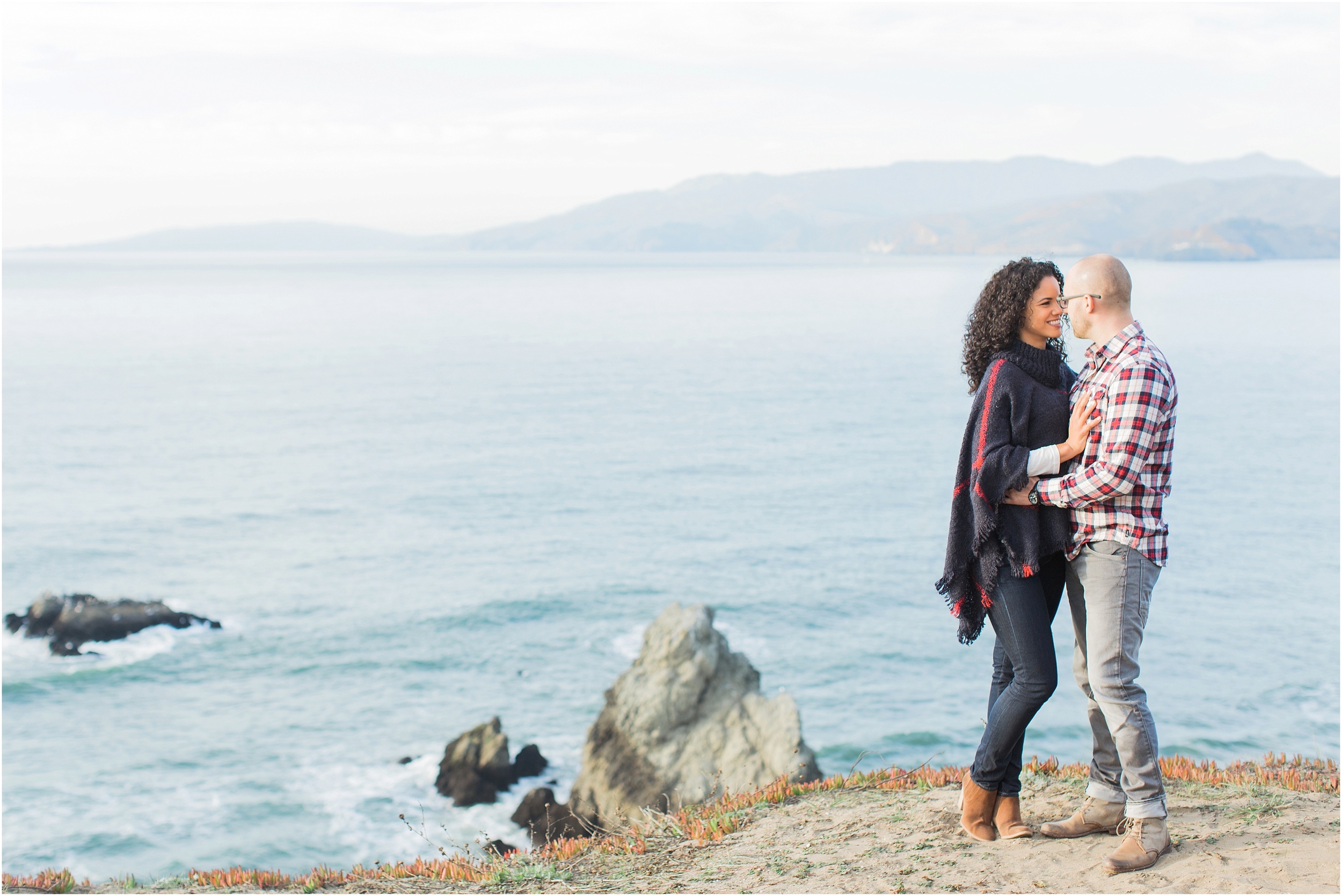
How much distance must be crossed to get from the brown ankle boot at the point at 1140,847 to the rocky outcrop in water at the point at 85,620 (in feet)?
94.3

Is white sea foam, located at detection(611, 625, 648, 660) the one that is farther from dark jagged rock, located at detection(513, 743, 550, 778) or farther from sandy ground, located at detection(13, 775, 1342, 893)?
sandy ground, located at detection(13, 775, 1342, 893)

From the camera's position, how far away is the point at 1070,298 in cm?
506

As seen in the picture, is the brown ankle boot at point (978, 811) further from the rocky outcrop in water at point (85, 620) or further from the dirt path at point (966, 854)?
the rocky outcrop in water at point (85, 620)

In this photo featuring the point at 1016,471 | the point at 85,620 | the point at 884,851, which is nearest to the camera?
the point at 1016,471

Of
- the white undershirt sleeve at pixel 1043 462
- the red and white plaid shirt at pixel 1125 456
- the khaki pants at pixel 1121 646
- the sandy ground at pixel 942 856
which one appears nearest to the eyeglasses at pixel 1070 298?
the red and white plaid shirt at pixel 1125 456

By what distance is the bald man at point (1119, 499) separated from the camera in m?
4.75

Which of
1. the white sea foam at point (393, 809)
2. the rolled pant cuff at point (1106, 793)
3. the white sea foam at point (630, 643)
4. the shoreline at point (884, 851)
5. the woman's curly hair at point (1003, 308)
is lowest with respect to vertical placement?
the white sea foam at point (393, 809)

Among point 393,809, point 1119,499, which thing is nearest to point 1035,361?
point 1119,499

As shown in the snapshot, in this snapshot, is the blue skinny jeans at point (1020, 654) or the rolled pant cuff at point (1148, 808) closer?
the blue skinny jeans at point (1020, 654)

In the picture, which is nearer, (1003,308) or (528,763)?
(1003,308)

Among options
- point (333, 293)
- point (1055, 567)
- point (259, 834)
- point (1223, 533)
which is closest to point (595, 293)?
point (333, 293)

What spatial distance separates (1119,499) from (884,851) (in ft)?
9.06

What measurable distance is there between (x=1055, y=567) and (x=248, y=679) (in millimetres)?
24991

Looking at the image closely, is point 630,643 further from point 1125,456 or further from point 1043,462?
point 1125,456
